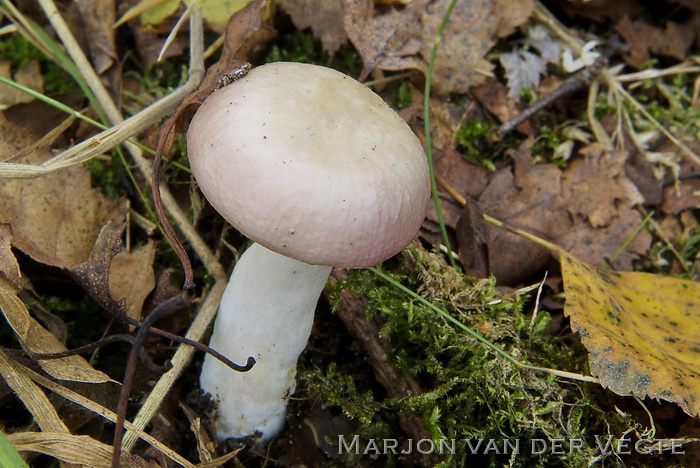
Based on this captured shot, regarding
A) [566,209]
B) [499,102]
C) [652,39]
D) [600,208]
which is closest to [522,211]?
[566,209]

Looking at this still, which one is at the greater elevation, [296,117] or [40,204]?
[296,117]

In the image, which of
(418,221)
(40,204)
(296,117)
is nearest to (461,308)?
(418,221)

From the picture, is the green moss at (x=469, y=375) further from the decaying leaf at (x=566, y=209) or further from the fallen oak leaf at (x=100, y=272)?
the fallen oak leaf at (x=100, y=272)

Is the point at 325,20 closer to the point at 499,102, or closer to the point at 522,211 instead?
the point at 499,102

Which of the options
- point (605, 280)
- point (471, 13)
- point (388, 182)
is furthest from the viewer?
point (471, 13)

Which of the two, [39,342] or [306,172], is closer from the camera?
[306,172]

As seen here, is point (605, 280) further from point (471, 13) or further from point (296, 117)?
point (296, 117)

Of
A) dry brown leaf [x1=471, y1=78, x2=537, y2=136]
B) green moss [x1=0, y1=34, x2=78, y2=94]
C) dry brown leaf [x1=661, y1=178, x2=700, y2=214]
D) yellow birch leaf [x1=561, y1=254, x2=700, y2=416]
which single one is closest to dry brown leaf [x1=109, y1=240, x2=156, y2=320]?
green moss [x1=0, y1=34, x2=78, y2=94]
